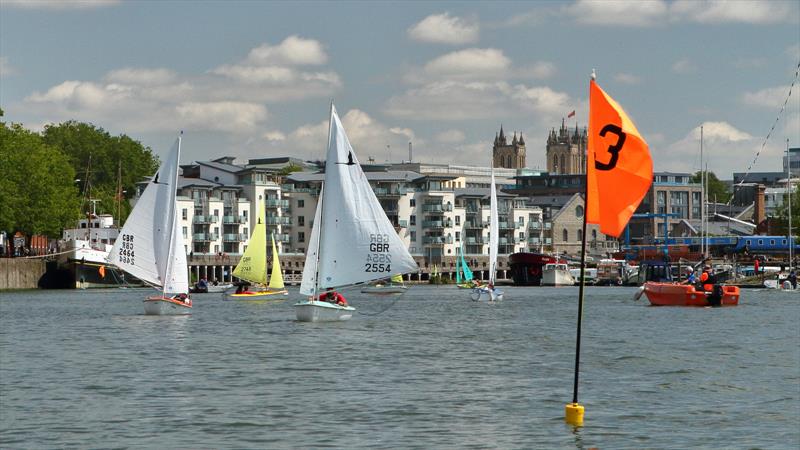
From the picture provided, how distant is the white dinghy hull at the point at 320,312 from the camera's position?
6962 cm

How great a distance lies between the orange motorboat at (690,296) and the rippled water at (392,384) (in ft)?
76.1

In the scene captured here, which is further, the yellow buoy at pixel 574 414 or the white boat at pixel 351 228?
the white boat at pixel 351 228

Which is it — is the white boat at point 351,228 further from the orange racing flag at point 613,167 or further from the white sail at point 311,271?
the orange racing flag at point 613,167

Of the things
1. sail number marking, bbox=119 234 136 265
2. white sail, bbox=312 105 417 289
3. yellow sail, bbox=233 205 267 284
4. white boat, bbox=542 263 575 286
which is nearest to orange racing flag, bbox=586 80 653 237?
white sail, bbox=312 105 417 289

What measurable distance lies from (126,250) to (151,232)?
1771mm

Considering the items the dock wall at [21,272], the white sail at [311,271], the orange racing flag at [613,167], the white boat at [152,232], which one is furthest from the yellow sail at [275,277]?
the orange racing flag at [613,167]

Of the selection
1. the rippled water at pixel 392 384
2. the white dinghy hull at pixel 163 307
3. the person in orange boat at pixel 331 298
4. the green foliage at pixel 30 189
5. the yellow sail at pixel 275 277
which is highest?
the green foliage at pixel 30 189

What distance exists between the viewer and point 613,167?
81.0 feet

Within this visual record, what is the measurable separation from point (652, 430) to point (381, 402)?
26.3 ft

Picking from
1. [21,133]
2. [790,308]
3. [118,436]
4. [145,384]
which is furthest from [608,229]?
[21,133]

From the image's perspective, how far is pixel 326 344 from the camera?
190ft

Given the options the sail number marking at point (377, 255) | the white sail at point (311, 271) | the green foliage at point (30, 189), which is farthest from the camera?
the green foliage at point (30, 189)

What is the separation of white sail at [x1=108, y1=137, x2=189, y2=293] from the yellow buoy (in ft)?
163

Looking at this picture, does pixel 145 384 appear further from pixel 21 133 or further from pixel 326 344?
pixel 21 133
